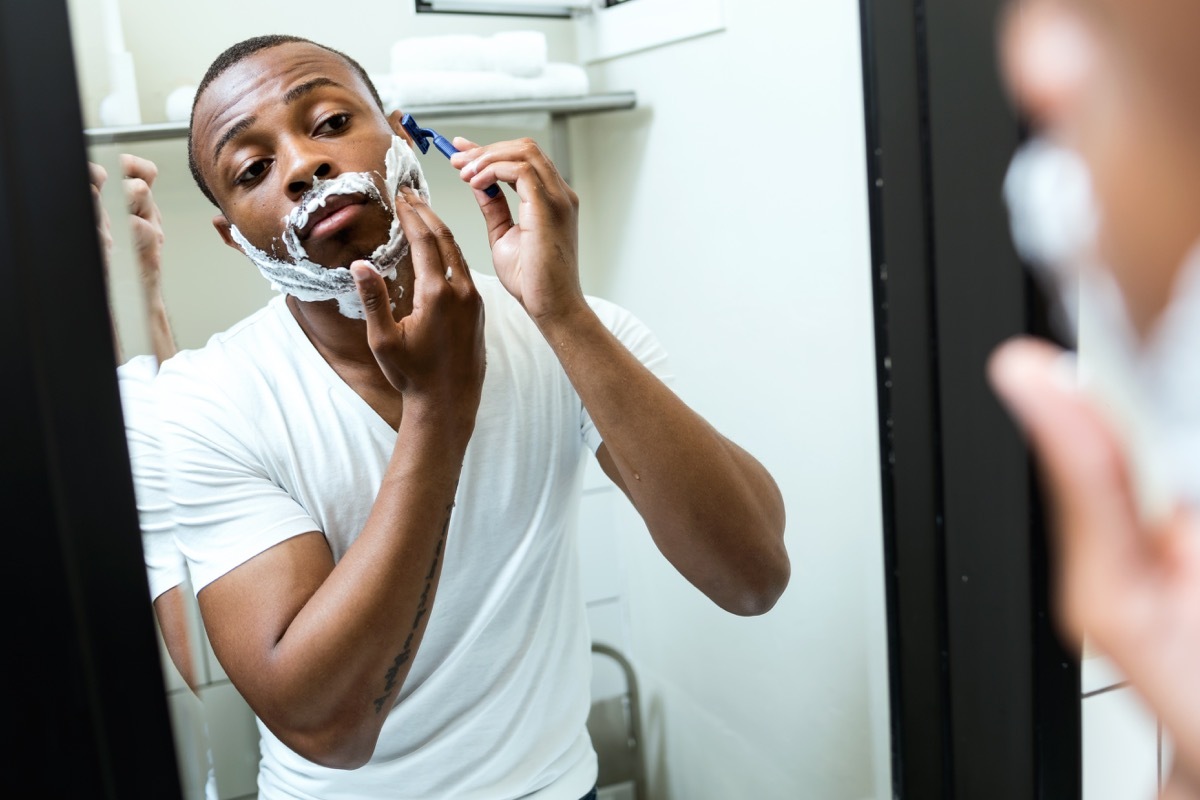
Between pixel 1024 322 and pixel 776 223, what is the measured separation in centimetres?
35

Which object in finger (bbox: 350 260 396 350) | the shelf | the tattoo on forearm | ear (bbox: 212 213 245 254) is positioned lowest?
the tattoo on forearm

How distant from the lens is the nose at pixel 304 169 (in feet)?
2.14

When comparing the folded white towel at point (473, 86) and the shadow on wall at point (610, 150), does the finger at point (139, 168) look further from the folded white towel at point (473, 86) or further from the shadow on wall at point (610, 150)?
the shadow on wall at point (610, 150)

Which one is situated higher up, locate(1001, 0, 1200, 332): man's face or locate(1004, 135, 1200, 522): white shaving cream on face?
locate(1001, 0, 1200, 332): man's face

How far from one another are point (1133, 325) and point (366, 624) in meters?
0.48

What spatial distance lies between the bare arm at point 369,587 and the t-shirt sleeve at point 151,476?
0.10 m

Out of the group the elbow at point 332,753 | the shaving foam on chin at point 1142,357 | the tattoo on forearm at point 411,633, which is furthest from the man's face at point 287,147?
the shaving foam on chin at point 1142,357

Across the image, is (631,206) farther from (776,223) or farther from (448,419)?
(448,419)

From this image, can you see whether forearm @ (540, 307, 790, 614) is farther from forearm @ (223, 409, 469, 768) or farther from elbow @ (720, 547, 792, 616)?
forearm @ (223, 409, 469, 768)

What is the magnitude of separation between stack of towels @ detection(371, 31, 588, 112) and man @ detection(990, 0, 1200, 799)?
57 centimetres

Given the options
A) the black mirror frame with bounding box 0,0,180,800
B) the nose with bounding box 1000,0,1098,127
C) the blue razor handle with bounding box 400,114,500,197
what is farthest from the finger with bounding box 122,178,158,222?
the nose with bounding box 1000,0,1098,127

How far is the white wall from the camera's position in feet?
2.55

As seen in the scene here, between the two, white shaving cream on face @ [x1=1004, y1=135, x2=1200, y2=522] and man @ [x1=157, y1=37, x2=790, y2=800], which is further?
man @ [x1=157, y1=37, x2=790, y2=800]

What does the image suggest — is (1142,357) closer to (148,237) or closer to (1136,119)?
(1136,119)
